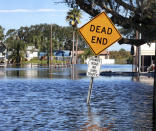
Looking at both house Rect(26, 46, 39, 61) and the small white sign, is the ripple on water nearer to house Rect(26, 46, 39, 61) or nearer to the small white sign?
the small white sign

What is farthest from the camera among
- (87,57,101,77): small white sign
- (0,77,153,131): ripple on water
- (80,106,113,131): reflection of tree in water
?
(87,57,101,77): small white sign

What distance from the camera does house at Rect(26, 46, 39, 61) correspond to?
135 m

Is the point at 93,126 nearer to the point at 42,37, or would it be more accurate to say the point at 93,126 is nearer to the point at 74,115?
the point at 74,115

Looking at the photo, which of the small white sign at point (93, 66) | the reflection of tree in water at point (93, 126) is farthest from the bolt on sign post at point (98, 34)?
the reflection of tree in water at point (93, 126)

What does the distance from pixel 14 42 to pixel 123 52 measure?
239 feet

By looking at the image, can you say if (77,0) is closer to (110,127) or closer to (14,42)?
(110,127)

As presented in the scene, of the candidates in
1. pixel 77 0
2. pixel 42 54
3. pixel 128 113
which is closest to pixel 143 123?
pixel 128 113

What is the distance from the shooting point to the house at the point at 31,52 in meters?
135

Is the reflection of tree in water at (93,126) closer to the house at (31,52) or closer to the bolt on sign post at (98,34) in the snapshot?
the bolt on sign post at (98,34)

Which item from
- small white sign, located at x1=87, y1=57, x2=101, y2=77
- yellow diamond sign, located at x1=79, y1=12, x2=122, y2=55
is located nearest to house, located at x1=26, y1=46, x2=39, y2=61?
small white sign, located at x1=87, y1=57, x2=101, y2=77

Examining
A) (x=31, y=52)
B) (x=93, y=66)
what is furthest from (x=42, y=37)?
(x=93, y=66)

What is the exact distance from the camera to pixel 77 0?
49.4 ft

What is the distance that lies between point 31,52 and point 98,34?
121 meters

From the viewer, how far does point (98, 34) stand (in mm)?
15562
